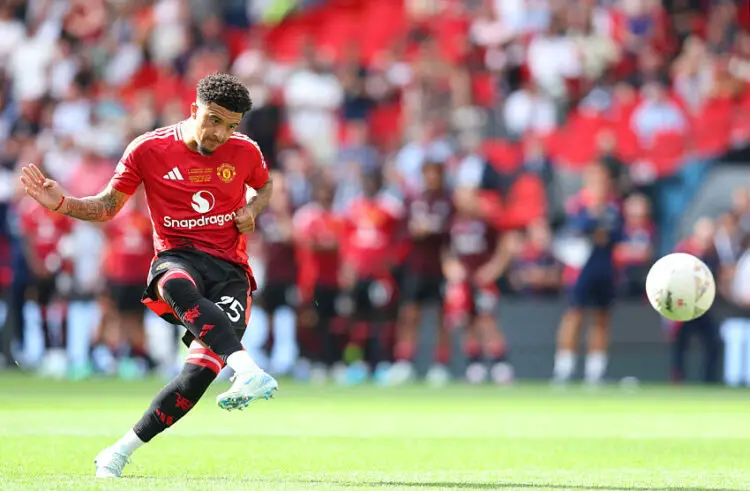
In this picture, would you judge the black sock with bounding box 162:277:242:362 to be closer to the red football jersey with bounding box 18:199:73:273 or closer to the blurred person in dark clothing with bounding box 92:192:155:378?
the blurred person in dark clothing with bounding box 92:192:155:378

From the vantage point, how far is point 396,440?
10.3 meters

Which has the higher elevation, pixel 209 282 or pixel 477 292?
pixel 209 282

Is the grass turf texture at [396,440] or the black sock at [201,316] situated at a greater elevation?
the black sock at [201,316]

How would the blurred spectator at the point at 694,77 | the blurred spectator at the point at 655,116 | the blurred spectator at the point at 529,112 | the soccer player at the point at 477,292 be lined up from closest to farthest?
the soccer player at the point at 477,292
the blurred spectator at the point at 655,116
the blurred spectator at the point at 694,77
the blurred spectator at the point at 529,112

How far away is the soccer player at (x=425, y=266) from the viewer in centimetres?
1795

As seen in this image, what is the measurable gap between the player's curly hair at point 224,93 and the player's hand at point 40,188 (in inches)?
39.7

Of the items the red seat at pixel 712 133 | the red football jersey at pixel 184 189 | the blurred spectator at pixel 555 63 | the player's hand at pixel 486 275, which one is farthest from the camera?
the blurred spectator at pixel 555 63

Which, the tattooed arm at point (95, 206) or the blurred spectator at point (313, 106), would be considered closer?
the tattooed arm at point (95, 206)

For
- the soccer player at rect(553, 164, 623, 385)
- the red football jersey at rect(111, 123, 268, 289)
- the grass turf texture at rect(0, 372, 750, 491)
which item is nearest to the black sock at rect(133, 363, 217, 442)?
the grass turf texture at rect(0, 372, 750, 491)

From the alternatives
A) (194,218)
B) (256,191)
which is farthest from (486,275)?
(194,218)

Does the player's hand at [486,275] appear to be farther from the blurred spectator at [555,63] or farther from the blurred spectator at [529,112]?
the blurred spectator at [555,63]

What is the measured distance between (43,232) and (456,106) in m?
6.61

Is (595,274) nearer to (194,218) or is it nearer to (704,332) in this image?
(704,332)

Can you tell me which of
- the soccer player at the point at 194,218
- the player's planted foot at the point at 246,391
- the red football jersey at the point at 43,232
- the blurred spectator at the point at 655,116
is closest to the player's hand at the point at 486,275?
the blurred spectator at the point at 655,116
